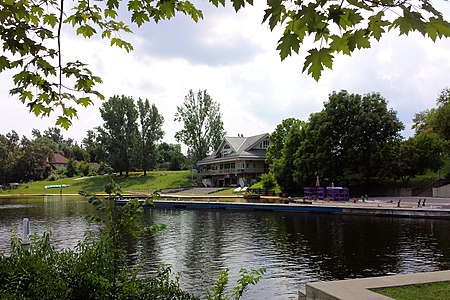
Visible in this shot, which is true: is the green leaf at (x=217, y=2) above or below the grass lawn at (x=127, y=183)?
above

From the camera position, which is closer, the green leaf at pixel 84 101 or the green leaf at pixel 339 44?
the green leaf at pixel 339 44

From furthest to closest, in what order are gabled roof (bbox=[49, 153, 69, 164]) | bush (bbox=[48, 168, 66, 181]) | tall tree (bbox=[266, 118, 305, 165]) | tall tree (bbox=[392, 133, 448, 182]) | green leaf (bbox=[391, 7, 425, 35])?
gabled roof (bbox=[49, 153, 69, 164])
bush (bbox=[48, 168, 66, 181])
tall tree (bbox=[266, 118, 305, 165])
tall tree (bbox=[392, 133, 448, 182])
green leaf (bbox=[391, 7, 425, 35])

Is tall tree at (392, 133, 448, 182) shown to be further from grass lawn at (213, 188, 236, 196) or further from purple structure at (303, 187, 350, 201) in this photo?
grass lawn at (213, 188, 236, 196)

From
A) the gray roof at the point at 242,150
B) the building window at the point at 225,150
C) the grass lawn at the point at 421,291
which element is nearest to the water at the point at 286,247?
the grass lawn at the point at 421,291

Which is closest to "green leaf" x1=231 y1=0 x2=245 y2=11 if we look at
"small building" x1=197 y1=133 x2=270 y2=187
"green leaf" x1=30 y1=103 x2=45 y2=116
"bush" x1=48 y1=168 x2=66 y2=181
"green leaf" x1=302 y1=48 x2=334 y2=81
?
"green leaf" x1=302 y1=48 x2=334 y2=81

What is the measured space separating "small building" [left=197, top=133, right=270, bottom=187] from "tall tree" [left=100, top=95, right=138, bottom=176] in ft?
51.0

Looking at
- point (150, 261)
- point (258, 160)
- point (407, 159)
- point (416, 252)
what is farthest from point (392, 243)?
point (258, 160)

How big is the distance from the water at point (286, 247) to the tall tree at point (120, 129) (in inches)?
2019

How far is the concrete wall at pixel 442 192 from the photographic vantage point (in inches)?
1544

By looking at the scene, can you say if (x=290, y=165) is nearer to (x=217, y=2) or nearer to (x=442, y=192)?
(x=442, y=192)

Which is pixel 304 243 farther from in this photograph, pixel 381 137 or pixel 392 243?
pixel 381 137

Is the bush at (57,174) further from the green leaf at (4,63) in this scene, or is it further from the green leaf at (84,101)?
the green leaf at (4,63)

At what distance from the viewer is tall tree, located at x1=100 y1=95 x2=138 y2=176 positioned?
7981 cm

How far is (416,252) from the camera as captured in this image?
16344 millimetres
